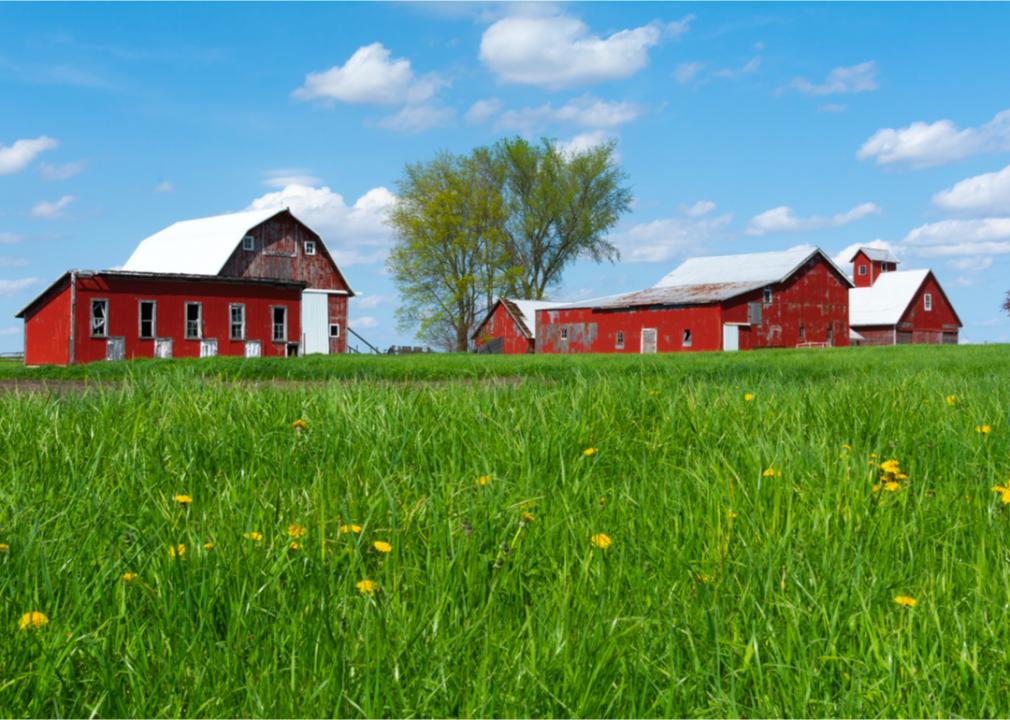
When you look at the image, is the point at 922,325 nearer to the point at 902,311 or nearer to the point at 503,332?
the point at 902,311

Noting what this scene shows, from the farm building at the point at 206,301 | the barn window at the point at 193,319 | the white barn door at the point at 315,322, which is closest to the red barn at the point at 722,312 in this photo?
the farm building at the point at 206,301

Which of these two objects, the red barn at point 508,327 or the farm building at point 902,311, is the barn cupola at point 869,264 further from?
the red barn at point 508,327

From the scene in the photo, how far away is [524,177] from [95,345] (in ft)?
126

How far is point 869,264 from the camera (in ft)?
241

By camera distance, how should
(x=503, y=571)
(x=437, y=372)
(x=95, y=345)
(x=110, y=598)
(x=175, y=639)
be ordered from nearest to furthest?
(x=175, y=639), (x=110, y=598), (x=503, y=571), (x=437, y=372), (x=95, y=345)

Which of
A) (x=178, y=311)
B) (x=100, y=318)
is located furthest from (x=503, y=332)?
(x=100, y=318)

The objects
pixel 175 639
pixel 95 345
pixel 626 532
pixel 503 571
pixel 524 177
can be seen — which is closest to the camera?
pixel 175 639

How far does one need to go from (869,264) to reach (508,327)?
31548mm

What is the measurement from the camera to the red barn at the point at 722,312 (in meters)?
49.3

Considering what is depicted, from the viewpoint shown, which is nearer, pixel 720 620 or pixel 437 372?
pixel 720 620

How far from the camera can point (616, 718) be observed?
211 centimetres

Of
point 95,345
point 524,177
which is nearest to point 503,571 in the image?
point 95,345

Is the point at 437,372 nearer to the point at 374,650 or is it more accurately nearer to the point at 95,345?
the point at 374,650

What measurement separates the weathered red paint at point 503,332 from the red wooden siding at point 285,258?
16.6 m
